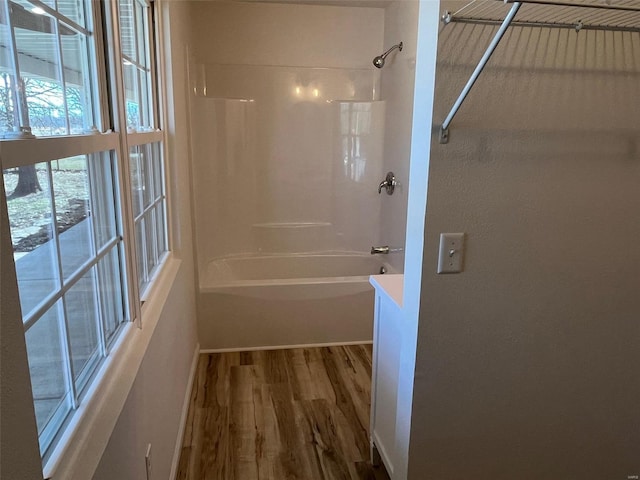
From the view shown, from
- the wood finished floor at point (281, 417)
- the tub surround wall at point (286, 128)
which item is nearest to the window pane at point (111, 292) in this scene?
the wood finished floor at point (281, 417)

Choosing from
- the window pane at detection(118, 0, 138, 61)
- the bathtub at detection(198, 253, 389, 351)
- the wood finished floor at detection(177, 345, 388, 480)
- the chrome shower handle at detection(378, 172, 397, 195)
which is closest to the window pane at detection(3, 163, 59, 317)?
the window pane at detection(118, 0, 138, 61)

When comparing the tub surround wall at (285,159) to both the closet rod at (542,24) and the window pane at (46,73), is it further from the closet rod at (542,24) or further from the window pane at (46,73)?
the closet rod at (542,24)

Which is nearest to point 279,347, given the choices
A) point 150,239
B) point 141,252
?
point 150,239

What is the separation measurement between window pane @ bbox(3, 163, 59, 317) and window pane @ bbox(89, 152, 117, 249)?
0.32 m

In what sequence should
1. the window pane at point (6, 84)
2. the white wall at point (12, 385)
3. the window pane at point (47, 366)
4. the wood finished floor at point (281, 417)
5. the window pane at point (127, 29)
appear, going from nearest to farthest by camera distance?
the white wall at point (12, 385) → the window pane at point (6, 84) → the window pane at point (47, 366) → the window pane at point (127, 29) → the wood finished floor at point (281, 417)

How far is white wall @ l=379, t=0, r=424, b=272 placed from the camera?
9.96ft

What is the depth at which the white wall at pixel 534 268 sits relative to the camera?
129 centimetres

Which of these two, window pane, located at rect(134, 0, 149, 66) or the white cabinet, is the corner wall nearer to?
the white cabinet

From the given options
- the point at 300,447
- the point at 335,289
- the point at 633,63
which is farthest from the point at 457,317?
the point at 335,289

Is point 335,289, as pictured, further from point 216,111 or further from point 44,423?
point 44,423

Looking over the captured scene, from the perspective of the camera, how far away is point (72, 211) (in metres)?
1.14

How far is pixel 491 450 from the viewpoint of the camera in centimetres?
155

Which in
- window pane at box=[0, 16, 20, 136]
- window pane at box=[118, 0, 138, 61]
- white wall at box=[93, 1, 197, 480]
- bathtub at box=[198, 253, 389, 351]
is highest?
window pane at box=[118, 0, 138, 61]

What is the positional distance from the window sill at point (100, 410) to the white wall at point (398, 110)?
2.10 meters
